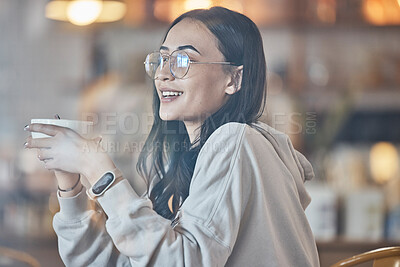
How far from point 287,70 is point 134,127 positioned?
1.06 meters

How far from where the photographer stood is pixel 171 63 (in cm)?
73

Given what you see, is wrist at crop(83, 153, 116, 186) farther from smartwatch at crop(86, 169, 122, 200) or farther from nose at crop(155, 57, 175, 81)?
nose at crop(155, 57, 175, 81)

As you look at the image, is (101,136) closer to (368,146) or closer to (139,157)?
(139,157)

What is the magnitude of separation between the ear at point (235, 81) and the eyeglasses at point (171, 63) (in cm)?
1

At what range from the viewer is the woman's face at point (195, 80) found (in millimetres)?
723

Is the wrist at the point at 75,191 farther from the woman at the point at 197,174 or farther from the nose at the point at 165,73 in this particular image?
the nose at the point at 165,73

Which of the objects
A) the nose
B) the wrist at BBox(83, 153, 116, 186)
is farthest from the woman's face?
the wrist at BBox(83, 153, 116, 186)

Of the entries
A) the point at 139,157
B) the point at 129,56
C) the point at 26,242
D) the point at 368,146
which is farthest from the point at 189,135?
the point at 368,146

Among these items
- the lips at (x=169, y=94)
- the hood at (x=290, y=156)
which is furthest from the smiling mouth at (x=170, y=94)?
the hood at (x=290, y=156)

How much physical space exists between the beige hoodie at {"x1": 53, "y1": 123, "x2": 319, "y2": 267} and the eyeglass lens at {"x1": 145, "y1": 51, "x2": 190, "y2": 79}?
0.09 metres

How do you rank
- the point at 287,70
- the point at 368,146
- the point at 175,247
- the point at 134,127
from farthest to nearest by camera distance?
the point at 368,146 → the point at 287,70 → the point at 134,127 → the point at 175,247

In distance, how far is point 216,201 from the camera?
67cm

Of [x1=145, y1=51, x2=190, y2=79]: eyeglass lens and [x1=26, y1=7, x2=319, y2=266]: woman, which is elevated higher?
[x1=145, y1=51, x2=190, y2=79]: eyeglass lens

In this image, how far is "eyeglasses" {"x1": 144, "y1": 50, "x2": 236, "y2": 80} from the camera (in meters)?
0.72
